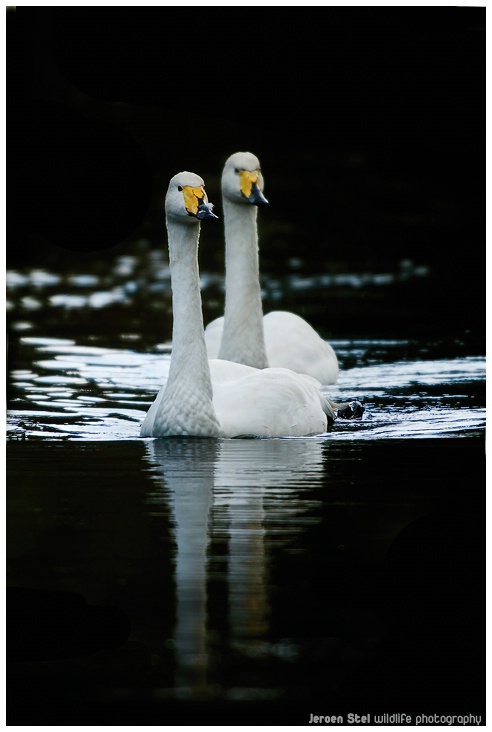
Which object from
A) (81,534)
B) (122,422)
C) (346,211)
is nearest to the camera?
(81,534)

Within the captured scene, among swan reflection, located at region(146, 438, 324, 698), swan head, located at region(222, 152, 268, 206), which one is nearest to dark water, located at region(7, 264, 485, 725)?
swan reflection, located at region(146, 438, 324, 698)

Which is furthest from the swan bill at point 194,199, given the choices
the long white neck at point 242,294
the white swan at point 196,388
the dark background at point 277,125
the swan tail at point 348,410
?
the long white neck at point 242,294

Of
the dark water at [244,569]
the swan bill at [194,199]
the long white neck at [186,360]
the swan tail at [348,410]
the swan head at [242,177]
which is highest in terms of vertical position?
the swan head at [242,177]

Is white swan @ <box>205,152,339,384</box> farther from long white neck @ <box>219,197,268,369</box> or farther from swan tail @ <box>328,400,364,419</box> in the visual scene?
swan tail @ <box>328,400,364,419</box>

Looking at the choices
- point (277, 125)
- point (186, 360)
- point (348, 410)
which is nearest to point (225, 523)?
point (186, 360)

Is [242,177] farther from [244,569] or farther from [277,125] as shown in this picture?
[244,569]

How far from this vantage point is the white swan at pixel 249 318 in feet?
40.1

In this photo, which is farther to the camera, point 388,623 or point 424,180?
point 424,180

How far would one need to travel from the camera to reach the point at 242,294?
40.8 feet

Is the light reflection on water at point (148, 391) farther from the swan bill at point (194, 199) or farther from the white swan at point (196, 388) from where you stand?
the swan bill at point (194, 199)

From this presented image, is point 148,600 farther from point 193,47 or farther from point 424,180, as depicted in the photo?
point 424,180

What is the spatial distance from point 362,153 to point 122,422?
13.6 meters

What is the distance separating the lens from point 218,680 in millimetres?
5930

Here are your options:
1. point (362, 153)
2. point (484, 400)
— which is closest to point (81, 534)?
point (484, 400)
